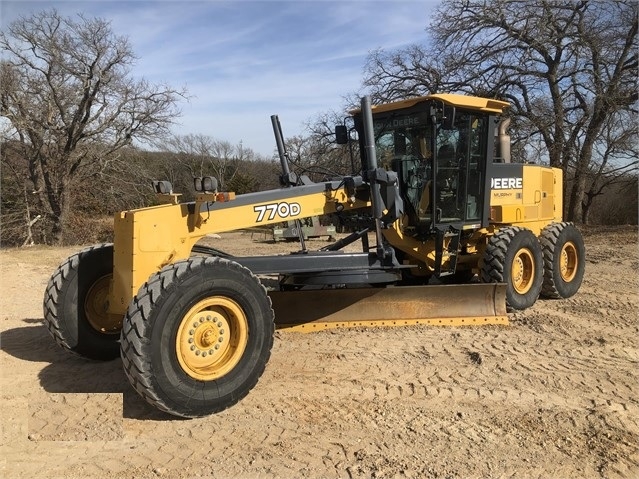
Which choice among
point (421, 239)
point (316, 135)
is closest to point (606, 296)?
point (421, 239)

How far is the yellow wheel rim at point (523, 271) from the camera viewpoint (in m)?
7.14

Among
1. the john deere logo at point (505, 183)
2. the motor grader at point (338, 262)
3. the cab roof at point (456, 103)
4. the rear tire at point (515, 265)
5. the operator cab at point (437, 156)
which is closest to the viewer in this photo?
the motor grader at point (338, 262)

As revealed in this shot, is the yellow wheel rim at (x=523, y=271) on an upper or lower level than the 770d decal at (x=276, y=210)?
lower

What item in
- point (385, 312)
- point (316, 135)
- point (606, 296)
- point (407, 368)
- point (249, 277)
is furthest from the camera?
point (316, 135)

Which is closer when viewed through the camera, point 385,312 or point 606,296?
point 385,312

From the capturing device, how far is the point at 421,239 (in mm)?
6793

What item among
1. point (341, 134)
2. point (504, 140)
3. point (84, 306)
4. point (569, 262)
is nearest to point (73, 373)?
point (84, 306)

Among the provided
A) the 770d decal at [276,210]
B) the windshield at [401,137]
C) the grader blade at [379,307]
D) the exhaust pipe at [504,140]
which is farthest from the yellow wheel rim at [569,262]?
the 770d decal at [276,210]

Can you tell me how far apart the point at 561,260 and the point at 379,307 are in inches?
135

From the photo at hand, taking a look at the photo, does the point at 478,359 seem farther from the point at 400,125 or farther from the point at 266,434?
the point at 400,125

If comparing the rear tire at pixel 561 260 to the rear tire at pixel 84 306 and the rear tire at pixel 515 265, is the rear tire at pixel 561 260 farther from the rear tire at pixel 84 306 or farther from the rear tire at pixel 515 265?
the rear tire at pixel 84 306

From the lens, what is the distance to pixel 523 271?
288 inches

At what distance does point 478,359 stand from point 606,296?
3.88 meters

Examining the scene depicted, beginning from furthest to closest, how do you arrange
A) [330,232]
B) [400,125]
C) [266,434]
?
[330,232] → [400,125] → [266,434]
